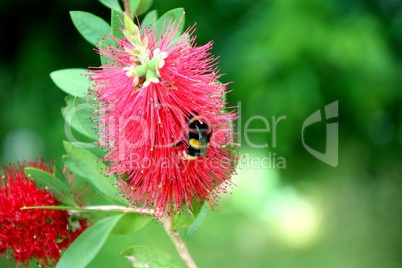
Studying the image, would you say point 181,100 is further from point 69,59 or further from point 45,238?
point 69,59

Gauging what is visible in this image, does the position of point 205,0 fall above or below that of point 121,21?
above

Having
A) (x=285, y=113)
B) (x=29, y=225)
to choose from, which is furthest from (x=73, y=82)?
(x=285, y=113)

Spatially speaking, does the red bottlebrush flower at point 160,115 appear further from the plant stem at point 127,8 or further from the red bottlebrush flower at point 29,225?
the red bottlebrush flower at point 29,225

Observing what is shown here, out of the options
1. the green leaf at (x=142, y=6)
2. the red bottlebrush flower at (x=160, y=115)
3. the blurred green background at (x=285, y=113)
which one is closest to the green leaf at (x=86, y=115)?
the red bottlebrush flower at (x=160, y=115)

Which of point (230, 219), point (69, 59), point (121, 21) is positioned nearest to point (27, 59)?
point (69, 59)

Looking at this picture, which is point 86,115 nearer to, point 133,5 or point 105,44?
point 105,44

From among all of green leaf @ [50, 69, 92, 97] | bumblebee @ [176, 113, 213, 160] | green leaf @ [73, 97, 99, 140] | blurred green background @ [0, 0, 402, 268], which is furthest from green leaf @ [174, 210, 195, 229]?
blurred green background @ [0, 0, 402, 268]
